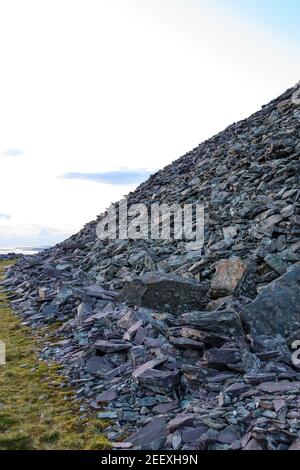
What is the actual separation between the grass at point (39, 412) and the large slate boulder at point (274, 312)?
4.95 metres

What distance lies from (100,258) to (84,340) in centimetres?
930

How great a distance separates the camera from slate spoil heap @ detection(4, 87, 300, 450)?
27.2 feet

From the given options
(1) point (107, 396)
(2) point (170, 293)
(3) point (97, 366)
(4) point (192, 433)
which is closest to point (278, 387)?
(4) point (192, 433)

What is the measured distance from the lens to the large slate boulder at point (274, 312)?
1148 centimetres

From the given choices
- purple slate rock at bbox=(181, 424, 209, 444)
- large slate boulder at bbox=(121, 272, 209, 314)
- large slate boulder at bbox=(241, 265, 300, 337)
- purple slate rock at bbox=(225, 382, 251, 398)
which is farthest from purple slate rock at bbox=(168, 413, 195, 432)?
large slate boulder at bbox=(121, 272, 209, 314)

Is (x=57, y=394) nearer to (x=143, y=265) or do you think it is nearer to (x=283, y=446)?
(x=283, y=446)

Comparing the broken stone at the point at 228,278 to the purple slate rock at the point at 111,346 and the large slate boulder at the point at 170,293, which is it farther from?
the purple slate rock at the point at 111,346

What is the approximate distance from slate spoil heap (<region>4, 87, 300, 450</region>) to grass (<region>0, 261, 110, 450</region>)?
0.40 meters

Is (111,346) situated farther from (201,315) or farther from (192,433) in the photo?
(192,433)

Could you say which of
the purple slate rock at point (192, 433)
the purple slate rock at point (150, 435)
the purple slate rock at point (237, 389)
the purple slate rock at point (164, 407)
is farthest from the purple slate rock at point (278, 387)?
the purple slate rock at point (150, 435)

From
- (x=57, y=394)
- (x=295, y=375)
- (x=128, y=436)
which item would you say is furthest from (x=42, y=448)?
(x=295, y=375)

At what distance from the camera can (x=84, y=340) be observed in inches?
529

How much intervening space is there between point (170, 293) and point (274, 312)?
382 centimetres

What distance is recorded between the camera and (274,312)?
38.2 ft
